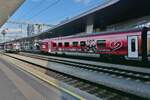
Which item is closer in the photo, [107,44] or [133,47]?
[133,47]

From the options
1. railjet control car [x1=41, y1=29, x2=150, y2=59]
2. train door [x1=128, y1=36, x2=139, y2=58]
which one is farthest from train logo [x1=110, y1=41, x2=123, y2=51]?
train door [x1=128, y1=36, x2=139, y2=58]

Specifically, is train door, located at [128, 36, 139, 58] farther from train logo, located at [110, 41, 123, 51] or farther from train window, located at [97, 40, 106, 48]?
train window, located at [97, 40, 106, 48]

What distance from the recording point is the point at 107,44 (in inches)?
1162

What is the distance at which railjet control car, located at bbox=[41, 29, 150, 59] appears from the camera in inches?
966

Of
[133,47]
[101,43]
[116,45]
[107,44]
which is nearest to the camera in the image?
[133,47]

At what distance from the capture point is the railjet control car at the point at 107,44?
80.5 feet

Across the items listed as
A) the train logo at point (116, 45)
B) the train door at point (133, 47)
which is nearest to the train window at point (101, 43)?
the train logo at point (116, 45)

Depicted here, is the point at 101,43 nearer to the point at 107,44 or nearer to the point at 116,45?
the point at 107,44

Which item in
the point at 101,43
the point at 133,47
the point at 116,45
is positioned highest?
the point at 101,43

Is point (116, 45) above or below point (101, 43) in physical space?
below

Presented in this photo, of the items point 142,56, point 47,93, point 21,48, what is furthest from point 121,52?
point 21,48

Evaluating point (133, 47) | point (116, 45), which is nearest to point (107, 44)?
point (116, 45)

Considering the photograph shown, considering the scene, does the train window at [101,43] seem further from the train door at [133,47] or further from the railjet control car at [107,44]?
the train door at [133,47]

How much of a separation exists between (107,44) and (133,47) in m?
4.81
